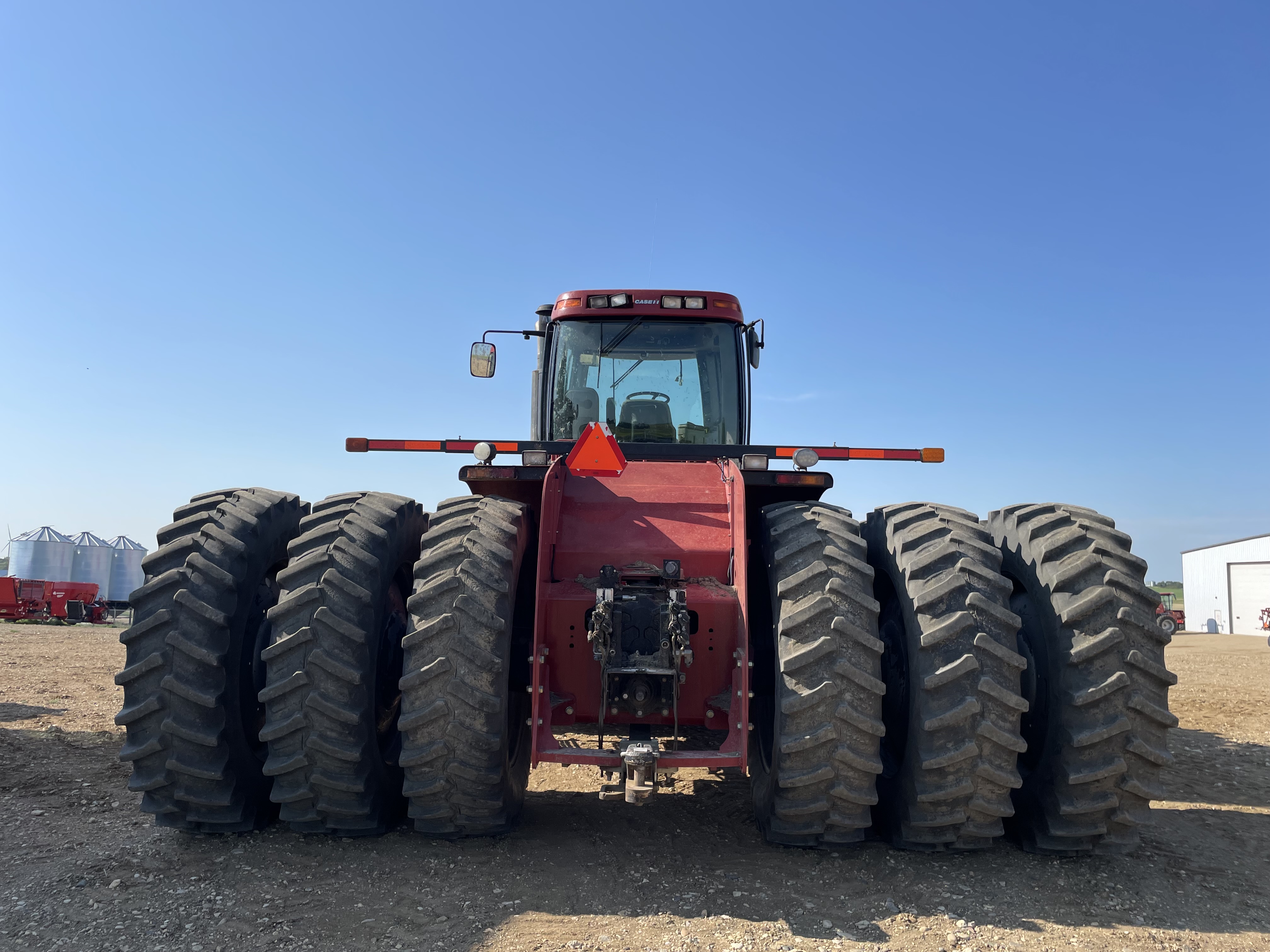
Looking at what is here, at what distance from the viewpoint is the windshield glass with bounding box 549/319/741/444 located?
6.91 metres

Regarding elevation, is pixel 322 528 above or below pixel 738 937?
above

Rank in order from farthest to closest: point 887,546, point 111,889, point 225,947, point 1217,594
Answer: point 1217,594, point 887,546, point 111,889, point 225,947

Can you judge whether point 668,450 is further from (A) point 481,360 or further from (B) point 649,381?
(A) point 481,360

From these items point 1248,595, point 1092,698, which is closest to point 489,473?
point 1092,698

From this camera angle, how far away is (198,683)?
4.25 metres

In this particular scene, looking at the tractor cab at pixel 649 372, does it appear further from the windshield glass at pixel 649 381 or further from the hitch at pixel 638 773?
the hitch at pixel 638 773

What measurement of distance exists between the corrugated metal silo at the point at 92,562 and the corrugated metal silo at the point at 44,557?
0.64 feet

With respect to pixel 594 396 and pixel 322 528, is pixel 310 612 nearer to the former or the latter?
pixel 322 528

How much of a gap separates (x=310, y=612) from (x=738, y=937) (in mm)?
2470

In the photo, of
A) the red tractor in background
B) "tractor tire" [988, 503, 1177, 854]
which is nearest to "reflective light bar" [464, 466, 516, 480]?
"tractor tire" [988, 503, 1177, 854]

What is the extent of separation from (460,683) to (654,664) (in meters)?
0.94

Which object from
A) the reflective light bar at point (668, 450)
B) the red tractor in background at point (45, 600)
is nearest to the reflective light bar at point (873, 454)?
the reflective light bar at point (668, 450)

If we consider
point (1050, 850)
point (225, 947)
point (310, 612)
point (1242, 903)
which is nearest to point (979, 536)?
point (1050, 850)

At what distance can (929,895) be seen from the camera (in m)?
3.87
